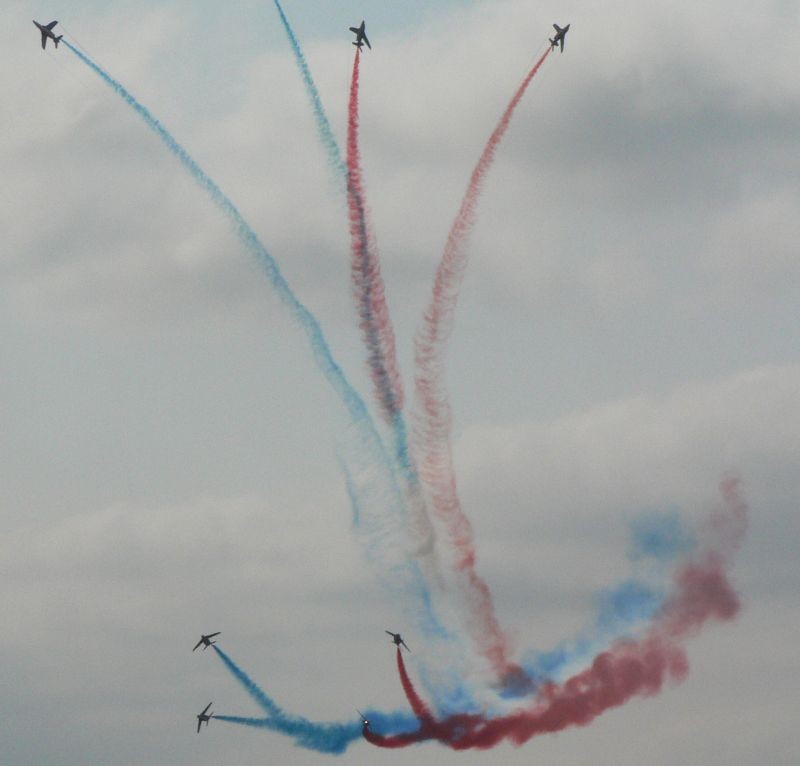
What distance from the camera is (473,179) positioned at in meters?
194

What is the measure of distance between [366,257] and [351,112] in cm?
992

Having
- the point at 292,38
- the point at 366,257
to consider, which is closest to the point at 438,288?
the point at 366,257

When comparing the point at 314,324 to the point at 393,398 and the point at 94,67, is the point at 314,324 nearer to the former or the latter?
the point at 393,398

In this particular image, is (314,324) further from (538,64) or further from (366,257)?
(538,64)

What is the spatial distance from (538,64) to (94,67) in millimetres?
30863

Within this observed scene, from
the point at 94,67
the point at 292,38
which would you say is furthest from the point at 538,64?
the point at 94,67

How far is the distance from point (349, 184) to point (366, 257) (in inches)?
201

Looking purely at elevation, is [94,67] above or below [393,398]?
above

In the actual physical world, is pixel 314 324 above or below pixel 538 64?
below

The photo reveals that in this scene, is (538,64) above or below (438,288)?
above

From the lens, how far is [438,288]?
19600cm

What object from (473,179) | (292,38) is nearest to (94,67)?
(292,38)

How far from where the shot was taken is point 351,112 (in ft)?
636

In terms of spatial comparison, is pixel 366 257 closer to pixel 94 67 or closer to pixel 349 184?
pixel 349 184
